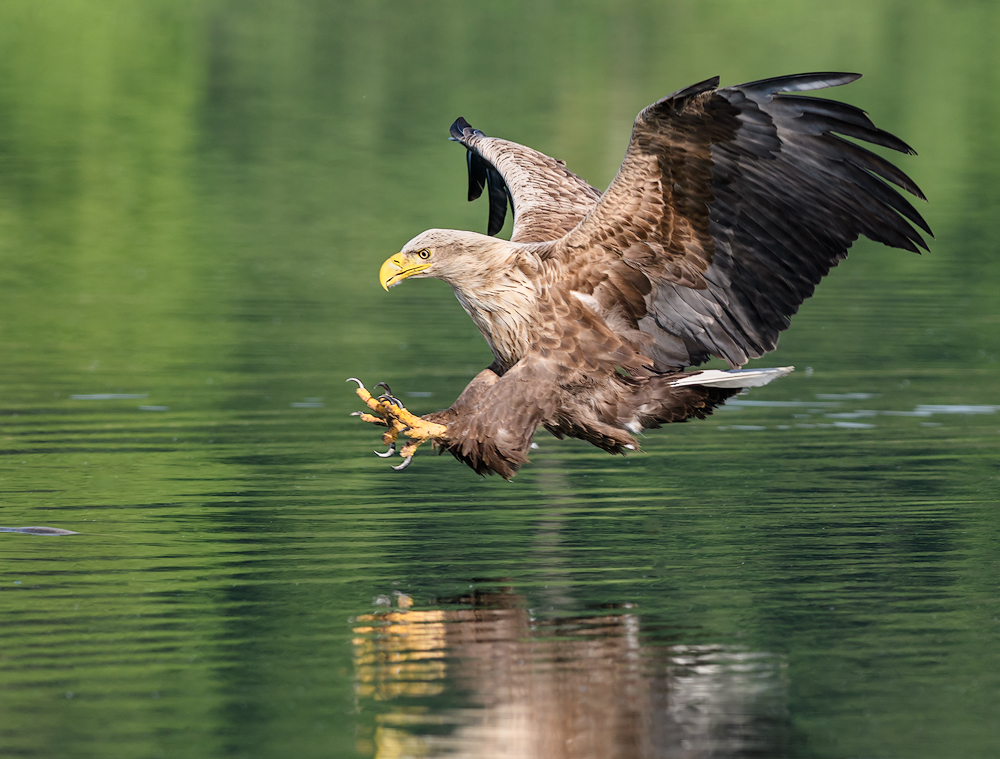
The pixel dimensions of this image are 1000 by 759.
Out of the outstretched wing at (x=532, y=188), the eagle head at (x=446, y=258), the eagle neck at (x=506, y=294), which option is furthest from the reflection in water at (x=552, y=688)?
the outstretched wing at (x=532, y=188)

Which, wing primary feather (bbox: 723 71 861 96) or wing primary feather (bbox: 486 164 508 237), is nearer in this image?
wing primary feather (bbox: 723 71 861 96)

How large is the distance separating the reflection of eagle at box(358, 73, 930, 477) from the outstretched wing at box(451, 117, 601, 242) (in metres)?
0.97

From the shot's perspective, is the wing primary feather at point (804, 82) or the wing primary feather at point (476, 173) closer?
the wing primary feather at point (804, 82)

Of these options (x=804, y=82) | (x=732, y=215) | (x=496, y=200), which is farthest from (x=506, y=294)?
(x=496, y=200)

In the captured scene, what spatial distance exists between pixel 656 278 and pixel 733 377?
0.72 meters

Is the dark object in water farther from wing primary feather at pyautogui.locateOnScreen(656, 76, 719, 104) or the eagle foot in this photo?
wing primary feather at pyautogui.locateOnScreen(656, 76, 719, 104)

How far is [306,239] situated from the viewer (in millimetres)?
23609

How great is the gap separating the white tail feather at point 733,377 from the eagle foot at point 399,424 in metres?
1.32

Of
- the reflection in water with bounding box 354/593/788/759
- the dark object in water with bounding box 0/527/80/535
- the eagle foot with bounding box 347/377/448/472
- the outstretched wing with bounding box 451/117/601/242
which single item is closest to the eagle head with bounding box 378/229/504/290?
the eagle foot with bounding box 347/377/448/472

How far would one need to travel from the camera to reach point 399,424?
9375 mm

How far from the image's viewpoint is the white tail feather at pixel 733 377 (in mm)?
9133

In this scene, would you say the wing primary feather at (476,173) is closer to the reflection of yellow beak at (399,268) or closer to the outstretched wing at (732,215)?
the reflection of yellow beak at (399,268)

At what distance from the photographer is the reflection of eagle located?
357 inches

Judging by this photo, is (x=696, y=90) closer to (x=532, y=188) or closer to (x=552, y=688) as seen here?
(x=552, y=688)
